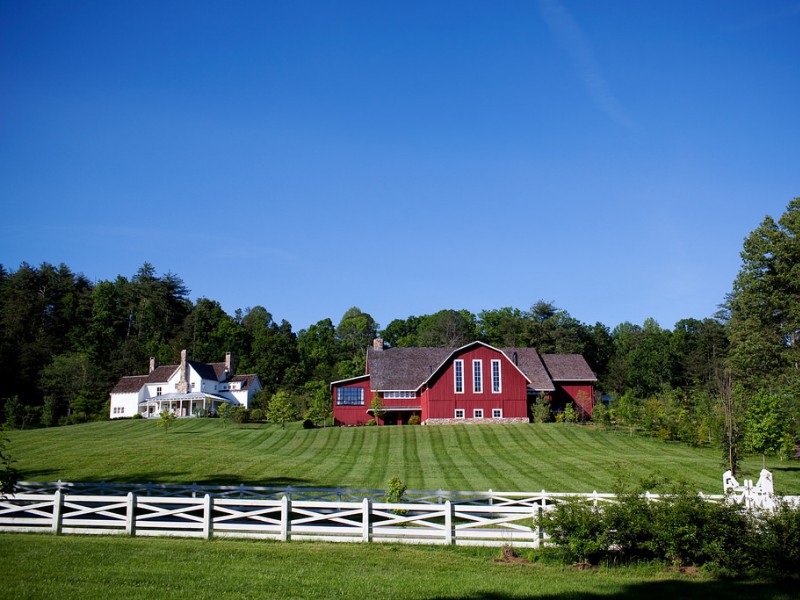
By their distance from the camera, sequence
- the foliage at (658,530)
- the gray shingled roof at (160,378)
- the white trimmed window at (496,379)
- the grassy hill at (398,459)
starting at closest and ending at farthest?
the foliage at (658,530)
the grassy hill at (398,459)
the white trimmed window at (496,379)
the gray shingled roof at (160,378)

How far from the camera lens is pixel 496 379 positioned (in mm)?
53031

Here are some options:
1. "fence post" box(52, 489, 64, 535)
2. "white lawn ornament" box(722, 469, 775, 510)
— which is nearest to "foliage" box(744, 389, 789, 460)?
"white lawn ornament" box(722, 469, 775, 510)

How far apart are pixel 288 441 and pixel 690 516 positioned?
116ft

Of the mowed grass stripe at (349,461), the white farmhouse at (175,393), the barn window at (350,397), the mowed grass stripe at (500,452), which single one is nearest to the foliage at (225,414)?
the white farmhouse at (175,393)

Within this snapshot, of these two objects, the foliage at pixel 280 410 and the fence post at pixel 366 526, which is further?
the foliage at pixel 280 410

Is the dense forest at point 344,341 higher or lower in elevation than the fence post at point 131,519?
higher

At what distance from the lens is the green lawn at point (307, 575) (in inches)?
414

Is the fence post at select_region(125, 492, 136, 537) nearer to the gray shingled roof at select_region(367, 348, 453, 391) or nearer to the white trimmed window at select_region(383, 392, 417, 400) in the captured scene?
the gray shingled roof at select_region(367, 348, 453, 391)

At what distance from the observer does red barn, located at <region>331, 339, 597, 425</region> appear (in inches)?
2079

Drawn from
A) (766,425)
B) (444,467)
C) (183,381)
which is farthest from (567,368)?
(183,381)

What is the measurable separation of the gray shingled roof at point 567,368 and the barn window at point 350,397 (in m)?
17.0

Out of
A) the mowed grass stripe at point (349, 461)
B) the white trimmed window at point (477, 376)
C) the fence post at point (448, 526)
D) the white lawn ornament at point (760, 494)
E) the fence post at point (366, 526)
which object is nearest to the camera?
the white lawn ornament at point (760, 494)

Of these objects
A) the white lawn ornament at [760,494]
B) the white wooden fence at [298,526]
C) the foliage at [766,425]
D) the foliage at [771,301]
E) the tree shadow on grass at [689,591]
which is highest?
the foliage at [771,301]

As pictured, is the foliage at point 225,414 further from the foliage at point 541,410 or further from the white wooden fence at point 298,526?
the white wooden fence at point 298,526
